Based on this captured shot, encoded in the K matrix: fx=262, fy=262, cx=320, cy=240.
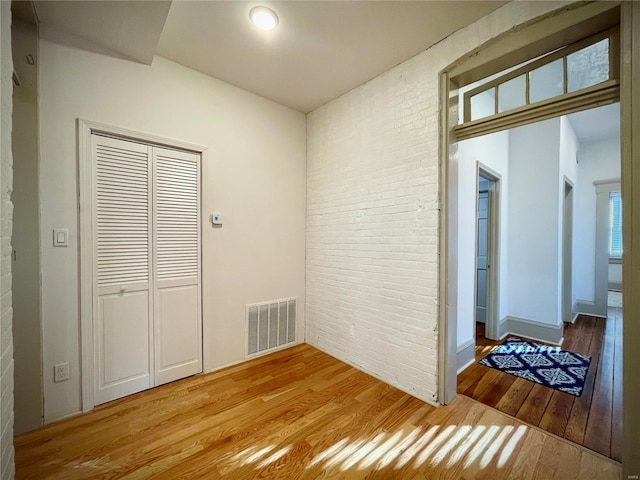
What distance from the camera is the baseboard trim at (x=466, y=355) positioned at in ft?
8.65

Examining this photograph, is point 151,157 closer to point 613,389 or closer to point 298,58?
point 298,58

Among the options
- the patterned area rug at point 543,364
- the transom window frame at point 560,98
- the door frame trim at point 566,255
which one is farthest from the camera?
the door frame trim at point 566,255

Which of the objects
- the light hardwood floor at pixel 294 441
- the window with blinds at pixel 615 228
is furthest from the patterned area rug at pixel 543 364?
the window with blinds at pixel 615 228

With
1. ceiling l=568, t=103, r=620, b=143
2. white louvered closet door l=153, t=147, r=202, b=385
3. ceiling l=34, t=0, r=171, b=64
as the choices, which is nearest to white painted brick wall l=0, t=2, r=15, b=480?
ceiling l=34, t=0, r=171, b=64

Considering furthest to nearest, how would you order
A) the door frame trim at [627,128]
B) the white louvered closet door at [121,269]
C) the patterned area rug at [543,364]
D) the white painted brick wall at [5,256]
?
the patterned area rug at [543,364]
the white louvered closet door at [121,269]
the door frame trim at [627,128]
the white painted brick wall at [5,256]

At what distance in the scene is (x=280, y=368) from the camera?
2637 millimetres

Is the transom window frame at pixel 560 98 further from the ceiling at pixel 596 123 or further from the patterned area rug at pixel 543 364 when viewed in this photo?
the ceiling at pixel 596 123

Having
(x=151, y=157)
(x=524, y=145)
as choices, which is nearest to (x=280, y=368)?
(x=151, y=157)

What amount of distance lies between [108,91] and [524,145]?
4.65 meters

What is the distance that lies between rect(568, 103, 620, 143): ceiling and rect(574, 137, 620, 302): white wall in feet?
0.67

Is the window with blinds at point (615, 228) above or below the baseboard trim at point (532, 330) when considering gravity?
above

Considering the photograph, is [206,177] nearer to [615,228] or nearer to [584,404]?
[584,404]

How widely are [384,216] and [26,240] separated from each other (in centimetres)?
264

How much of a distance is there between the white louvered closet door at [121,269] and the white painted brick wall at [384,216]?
171cm
